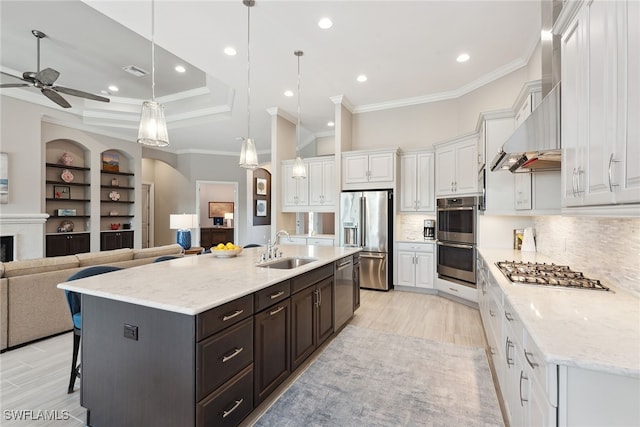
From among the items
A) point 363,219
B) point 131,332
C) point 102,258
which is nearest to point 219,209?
point 363,219

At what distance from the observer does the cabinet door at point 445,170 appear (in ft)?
14.5

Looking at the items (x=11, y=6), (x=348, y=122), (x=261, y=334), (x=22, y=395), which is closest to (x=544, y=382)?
(x=261, y=334)

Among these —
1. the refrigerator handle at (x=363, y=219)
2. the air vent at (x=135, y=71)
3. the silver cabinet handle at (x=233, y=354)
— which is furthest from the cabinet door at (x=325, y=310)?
the air vent at (x=135, y=71)

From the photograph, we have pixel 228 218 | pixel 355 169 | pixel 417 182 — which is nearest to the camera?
pixel 417 182

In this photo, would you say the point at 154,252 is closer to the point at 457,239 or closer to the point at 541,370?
the point at 541,370

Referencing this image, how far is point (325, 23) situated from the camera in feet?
10.2

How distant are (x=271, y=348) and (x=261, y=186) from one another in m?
7.40

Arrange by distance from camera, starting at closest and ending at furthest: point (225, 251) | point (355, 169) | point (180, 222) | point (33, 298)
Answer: point (33, 298), point (225, 251), point (355, 169), point (180, 222)

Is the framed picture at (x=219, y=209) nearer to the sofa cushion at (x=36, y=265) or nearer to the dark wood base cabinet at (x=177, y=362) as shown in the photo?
the sofa cushion at (x=36, y=265)

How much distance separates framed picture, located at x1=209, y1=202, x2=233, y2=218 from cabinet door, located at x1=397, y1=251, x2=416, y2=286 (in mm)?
7284

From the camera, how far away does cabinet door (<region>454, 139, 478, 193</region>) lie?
4.06 metres

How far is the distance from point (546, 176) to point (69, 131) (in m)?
8.25

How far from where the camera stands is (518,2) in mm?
2805

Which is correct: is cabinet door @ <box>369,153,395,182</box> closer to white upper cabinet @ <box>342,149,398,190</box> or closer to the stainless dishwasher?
white upper cabinet @ <box>342,149,398,190</box>
